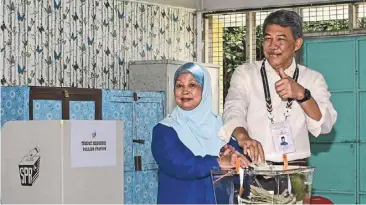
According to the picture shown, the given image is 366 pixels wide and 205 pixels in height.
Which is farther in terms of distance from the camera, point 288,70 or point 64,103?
point 64,103

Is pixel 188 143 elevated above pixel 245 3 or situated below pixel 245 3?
below

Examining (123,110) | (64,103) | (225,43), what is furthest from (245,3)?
(64,103)

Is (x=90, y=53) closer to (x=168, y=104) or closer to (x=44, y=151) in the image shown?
(x=168, y=104)

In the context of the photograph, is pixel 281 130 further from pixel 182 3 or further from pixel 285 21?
pixel 182 3

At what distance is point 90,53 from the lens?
768 cm

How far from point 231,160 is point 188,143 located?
503 mm

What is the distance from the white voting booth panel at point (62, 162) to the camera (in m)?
3.02

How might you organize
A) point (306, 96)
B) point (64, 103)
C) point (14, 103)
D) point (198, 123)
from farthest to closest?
1. point (64, 103)
2. point (14, 103)
3. point (198, 123)
4. point (306, 96)

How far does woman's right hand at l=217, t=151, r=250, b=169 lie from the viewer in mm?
2395

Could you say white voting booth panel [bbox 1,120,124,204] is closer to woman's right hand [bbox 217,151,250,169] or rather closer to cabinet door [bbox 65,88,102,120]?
woman's right hand [bbox 217,151,250,169]

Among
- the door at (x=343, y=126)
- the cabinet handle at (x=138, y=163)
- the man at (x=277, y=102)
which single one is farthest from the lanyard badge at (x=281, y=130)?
the door at (x=343, y=126)

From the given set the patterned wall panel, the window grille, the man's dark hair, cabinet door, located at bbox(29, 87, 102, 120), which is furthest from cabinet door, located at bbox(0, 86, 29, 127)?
the man's dark hair

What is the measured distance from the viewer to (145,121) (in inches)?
288

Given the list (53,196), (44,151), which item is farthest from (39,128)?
(53,196)
